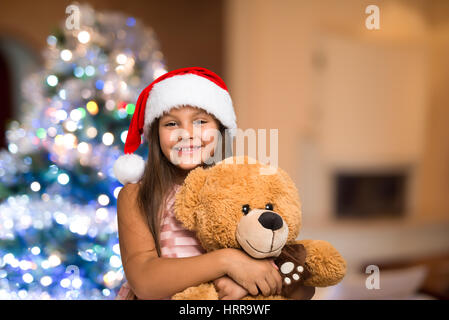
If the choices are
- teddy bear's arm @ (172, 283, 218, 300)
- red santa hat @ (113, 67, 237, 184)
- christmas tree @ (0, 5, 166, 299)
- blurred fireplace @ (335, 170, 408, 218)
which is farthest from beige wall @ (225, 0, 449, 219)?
teddy bear's arm @ (172, 283, 218, 300)

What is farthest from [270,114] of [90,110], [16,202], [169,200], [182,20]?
[169,200]

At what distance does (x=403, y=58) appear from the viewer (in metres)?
2.90

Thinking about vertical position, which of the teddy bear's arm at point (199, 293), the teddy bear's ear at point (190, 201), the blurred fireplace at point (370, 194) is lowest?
the blurred fireplace at point (370, 194)

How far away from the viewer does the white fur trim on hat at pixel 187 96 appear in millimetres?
699

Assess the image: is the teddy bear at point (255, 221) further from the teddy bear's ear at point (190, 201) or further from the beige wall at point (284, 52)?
the beige wall at point (284, 52)

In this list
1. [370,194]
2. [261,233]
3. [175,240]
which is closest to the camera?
[261,233]

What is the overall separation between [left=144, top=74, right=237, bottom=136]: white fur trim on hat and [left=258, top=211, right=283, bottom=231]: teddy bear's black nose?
0.28m

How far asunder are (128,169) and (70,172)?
65 centimetres

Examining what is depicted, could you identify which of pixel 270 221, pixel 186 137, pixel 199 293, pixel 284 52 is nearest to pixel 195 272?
pixel 199 293

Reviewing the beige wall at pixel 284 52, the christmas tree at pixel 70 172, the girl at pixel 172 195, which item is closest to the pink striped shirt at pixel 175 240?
the girl at pixel 172 195

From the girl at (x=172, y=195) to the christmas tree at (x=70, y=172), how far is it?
0.52m

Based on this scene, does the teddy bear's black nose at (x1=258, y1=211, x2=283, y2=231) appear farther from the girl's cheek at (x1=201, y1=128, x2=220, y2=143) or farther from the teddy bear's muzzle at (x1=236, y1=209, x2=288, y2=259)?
the girl's cheek at (x1=201, y1=128, x2=220, y2=143)

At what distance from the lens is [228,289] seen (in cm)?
56

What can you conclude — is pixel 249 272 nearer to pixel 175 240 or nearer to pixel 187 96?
pixel 175 240
